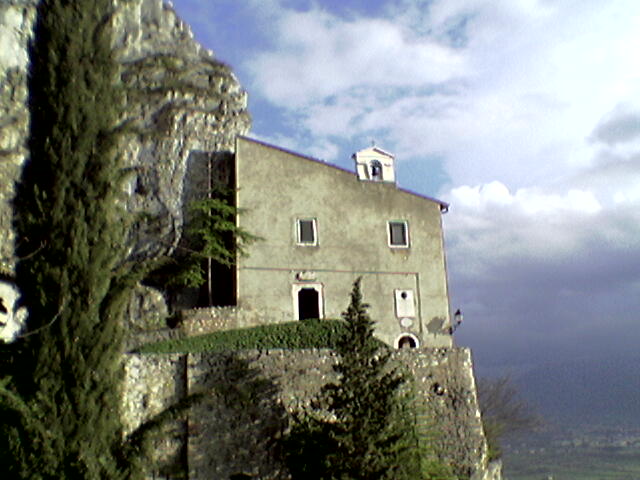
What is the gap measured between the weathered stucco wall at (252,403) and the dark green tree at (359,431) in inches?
44.7

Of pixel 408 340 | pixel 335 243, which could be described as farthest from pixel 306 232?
pixel 408 340

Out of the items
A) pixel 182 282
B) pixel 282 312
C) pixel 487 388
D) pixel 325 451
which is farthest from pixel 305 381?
pixel 487 388

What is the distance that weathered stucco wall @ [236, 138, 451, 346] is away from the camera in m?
27.5

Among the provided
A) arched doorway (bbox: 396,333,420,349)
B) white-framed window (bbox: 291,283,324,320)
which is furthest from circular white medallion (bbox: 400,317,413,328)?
white-framed window (bbox: 291,283,324,320)

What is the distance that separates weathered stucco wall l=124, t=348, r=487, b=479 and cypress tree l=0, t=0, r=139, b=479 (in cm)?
721

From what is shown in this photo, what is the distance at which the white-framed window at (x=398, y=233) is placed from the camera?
28922mm

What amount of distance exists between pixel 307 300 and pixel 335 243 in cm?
260

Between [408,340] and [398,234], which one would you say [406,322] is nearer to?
[408,340]

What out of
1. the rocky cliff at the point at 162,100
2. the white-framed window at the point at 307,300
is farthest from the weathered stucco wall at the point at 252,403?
the rocky cliff at the point at 162,100

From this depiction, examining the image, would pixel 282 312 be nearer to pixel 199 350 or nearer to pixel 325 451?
pixel 199 350

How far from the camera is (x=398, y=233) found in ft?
95.4

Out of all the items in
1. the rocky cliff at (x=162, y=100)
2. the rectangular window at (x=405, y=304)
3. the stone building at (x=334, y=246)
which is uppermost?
the rocky cliff at (x=162, y=100)

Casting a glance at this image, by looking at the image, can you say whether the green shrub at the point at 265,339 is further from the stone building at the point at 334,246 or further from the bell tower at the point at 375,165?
the bell tower at the point at 375,165

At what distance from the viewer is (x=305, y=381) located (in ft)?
61.3
